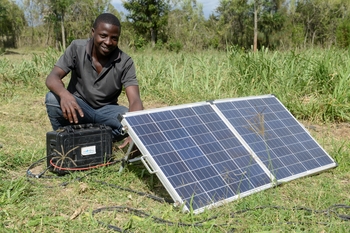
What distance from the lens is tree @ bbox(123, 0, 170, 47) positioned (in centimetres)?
3347

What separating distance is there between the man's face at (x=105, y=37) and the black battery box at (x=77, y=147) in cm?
78

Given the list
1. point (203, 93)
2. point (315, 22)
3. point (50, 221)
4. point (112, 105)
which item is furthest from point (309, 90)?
point (315, 22)

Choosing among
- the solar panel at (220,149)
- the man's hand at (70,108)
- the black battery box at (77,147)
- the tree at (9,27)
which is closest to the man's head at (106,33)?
the man's hand at (70,108)

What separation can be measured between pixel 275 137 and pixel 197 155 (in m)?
0.98

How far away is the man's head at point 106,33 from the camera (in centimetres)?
392

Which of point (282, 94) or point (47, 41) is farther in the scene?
point (47, 41)

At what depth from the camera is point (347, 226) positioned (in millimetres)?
2668

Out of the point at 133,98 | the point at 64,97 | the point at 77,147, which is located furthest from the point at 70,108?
the point at 133,98

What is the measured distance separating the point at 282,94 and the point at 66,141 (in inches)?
138

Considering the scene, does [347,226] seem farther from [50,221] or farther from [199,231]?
[50,221]

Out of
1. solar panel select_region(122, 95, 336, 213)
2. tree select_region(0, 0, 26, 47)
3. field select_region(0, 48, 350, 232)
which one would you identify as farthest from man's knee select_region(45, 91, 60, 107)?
tree select_region(0, 0, 26, 47)

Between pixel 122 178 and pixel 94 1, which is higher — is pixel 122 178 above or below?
above

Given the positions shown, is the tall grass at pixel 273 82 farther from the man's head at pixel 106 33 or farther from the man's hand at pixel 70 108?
the man's hand at pixel 70 108

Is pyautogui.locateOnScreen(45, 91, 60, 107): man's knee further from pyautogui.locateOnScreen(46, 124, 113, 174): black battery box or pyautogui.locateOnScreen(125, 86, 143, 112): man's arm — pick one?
pyautogui.locateOnScreen(125, 86, 143, 112): man's arm
